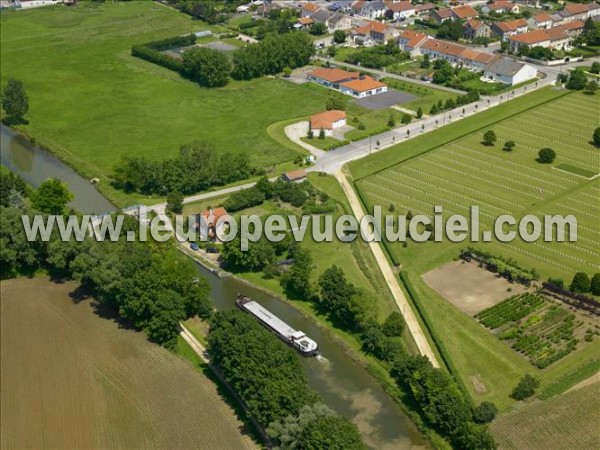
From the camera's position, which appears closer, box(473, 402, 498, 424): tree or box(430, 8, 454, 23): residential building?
box(473, 402, 498, 424): tree

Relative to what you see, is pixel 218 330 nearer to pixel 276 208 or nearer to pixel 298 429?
pixel 298 429

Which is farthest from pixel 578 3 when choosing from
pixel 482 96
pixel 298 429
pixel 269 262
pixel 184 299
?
pixel 298 429

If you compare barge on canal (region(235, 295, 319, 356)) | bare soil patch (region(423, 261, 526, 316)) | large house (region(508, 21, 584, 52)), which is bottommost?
bare soil patch (region(423, 261, 526, 316))

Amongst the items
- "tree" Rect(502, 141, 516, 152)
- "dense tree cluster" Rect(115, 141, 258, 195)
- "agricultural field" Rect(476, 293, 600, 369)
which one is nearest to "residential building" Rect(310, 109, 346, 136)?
"dense tree cluster" Rect(115, 141, 258, 195)

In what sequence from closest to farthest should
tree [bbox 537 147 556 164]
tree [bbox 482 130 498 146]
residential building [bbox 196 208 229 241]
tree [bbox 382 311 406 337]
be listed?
tree [bbox 382 311 406 337] < residential building [bbox 196 208 229 241] < tree [bbox 537 147 556 164] < tree [bbox 482 130 498 146]

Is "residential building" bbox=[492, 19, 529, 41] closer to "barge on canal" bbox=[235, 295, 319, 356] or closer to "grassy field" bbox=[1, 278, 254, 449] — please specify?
"barge on canal" bbox=[235, 295, 319, 356]

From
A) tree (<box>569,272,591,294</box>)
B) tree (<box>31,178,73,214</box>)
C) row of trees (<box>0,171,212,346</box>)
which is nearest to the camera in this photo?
row of trees (<box>0,171,212,346</box>)

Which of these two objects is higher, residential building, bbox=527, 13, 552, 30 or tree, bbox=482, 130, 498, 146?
residential building, bbox=527, 13, 552, 30
